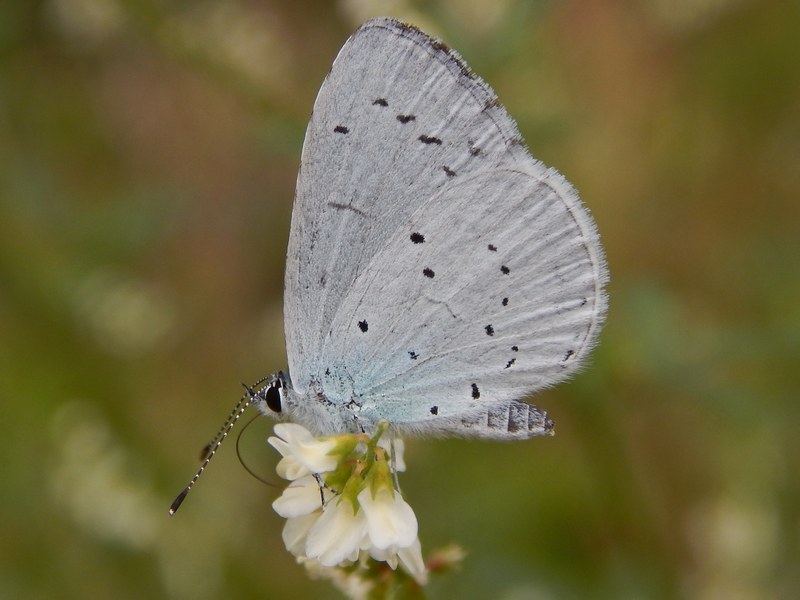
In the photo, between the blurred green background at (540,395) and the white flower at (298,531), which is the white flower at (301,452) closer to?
the white flower at (298,531)

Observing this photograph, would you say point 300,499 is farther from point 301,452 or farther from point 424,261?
point 424,261

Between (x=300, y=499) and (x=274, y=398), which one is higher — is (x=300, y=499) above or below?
below

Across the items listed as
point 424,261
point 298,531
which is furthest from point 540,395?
point 298,531

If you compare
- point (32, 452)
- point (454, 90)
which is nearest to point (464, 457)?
point (32, 452)

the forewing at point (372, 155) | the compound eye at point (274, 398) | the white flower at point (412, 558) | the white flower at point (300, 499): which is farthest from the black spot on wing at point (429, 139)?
the white flower at point (412, 558)

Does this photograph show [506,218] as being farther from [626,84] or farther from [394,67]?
[626,84]

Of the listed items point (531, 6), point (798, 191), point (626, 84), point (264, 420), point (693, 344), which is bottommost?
point (264, 420)
